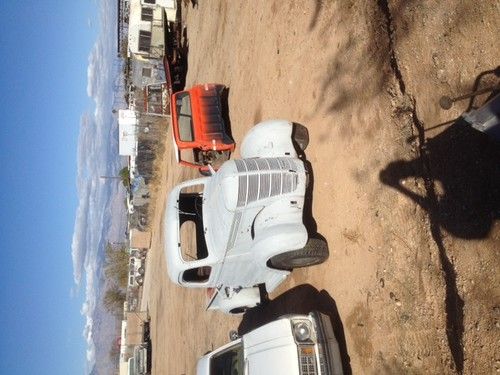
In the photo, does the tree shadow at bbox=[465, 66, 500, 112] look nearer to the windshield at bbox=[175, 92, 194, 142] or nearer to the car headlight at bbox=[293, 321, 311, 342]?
the car headlight at bbox=[293, 321, 311, 342]

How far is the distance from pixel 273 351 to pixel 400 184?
2.80 meters

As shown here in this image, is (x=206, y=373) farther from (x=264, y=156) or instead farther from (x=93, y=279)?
(x=93, y=279)

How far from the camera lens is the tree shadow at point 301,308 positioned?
232 inches

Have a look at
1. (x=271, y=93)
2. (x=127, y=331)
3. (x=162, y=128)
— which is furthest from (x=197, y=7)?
(x=127, y=331)

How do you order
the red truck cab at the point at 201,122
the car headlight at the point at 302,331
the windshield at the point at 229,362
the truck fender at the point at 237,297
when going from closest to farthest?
the car headlight at the point at 302,331 < the windshield at the point at 229,362 < the truck fender at the point at 237,297 < the red truck cab at the point at 201,122

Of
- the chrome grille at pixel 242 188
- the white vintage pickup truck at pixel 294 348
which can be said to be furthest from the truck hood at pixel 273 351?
the chrome grille at pixel 242 188

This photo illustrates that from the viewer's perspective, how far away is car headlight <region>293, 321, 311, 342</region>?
208 inches

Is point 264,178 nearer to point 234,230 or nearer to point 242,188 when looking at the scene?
point 242,188

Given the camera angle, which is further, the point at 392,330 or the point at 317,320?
the point at 317,320

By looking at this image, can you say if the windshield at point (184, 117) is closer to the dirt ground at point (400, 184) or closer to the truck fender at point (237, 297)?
the dirt ground at point (400, 184)

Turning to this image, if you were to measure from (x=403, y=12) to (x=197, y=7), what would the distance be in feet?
52.1

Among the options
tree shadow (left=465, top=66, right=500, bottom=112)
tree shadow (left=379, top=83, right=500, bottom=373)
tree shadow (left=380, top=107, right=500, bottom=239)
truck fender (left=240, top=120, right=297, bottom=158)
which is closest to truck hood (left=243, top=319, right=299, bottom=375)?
tree shadow (left=379, top=83, right=500, bottom=373)

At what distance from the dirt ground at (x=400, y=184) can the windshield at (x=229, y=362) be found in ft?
4.25

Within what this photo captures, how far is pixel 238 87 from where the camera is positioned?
1134cm
